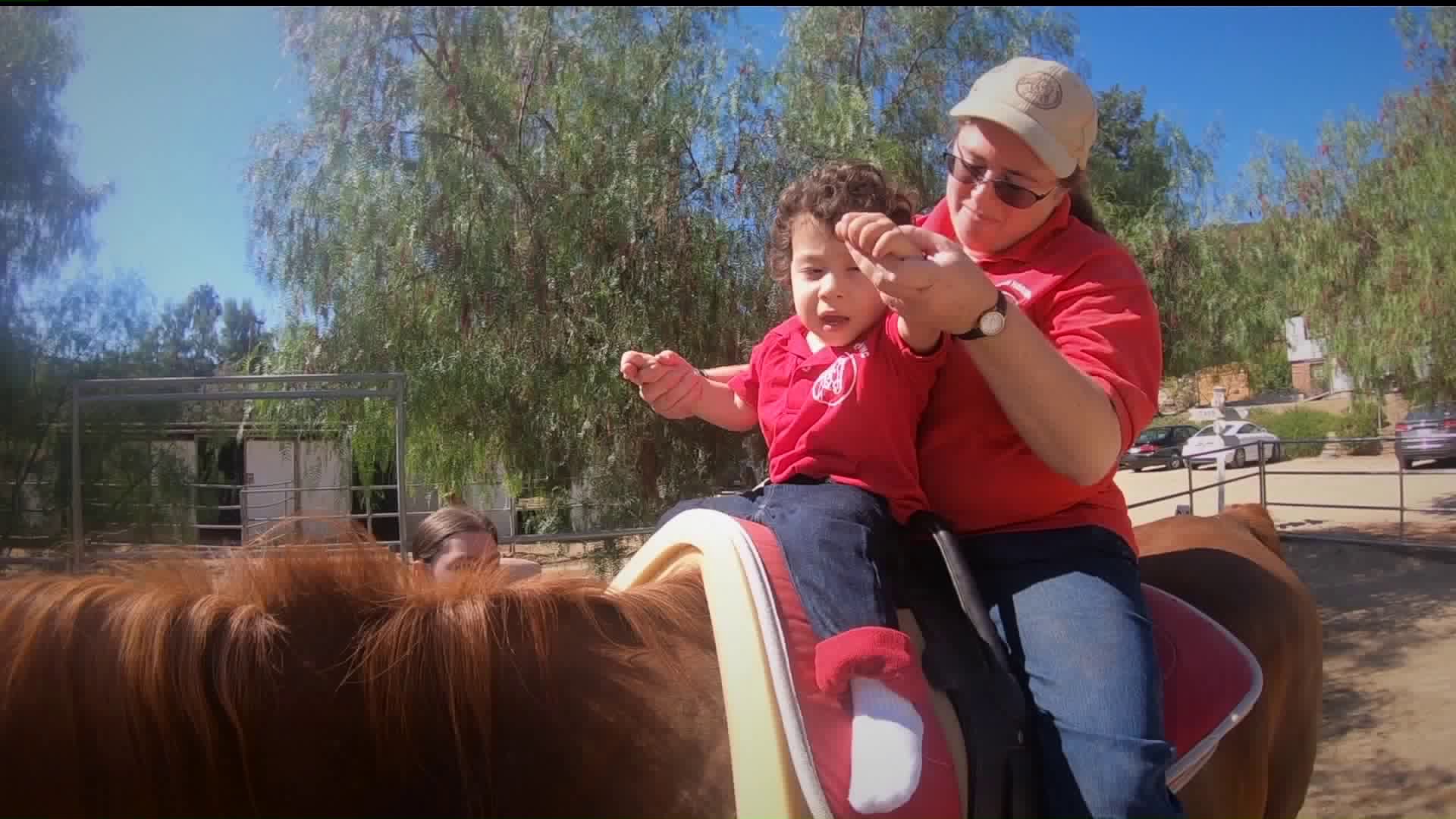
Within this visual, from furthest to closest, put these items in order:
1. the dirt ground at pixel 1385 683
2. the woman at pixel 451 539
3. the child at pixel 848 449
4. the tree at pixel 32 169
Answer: the tree at pixel 32 169 < the dirt ground at pixel 1385 683 < the woman at pixel 451 539 < the child at pixel 848 449

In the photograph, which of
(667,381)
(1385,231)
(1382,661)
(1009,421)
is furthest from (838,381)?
(1385,231)

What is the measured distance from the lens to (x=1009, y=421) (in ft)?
4.86

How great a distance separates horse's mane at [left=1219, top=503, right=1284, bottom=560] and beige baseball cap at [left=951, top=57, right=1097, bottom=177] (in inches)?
79.1

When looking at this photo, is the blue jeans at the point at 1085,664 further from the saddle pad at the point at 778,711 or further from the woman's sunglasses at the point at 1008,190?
the woman's sunglasses at the point at 1008,190

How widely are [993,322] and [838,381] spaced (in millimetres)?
382

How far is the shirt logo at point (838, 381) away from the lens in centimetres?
153

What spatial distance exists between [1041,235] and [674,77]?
5977mm

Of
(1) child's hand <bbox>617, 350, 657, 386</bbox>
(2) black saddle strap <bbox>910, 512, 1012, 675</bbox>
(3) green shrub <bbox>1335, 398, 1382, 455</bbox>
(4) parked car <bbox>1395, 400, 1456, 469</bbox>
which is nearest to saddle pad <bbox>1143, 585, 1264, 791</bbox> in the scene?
(2) black saddle strap <bbox>910, 512, 1012, 675</bbox>

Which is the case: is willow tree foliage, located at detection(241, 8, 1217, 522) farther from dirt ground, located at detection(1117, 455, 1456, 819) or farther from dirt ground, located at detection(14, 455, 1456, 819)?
dirt ground, located at detection(1117, 455, 1456, 819)

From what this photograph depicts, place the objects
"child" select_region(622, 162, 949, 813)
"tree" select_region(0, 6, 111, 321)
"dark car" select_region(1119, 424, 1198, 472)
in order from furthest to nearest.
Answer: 1. "dark car" select_region(1119, 424, 1198, 472)
2. "tree" select_region(0, 6, 111, 321)
3. "child" select_region(622, 162, 949, 813)

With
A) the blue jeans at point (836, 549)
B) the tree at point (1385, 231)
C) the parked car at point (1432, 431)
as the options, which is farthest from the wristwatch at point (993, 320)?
the parked car at point (1432, 431)

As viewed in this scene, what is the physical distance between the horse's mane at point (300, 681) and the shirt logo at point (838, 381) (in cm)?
47

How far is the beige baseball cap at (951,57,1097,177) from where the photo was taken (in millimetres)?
1489

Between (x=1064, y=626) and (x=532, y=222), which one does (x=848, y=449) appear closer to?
(x=1064, y=626)
